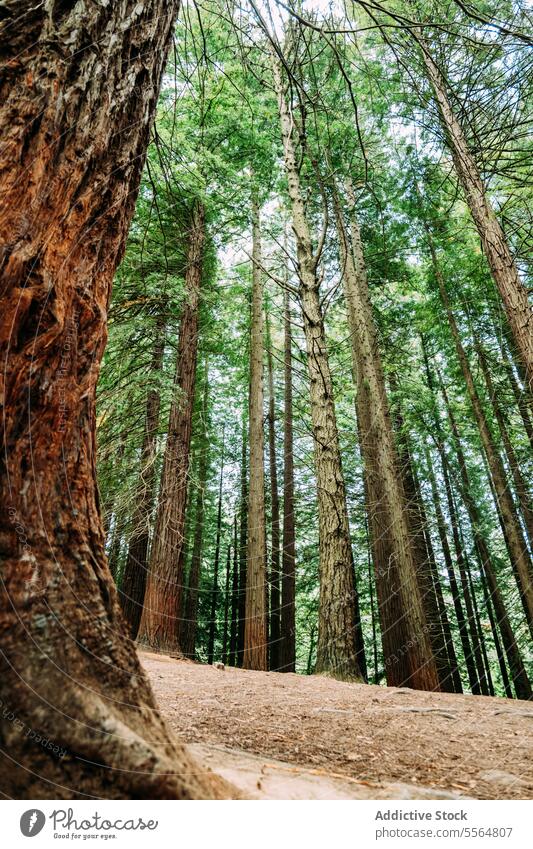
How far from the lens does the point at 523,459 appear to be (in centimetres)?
1020

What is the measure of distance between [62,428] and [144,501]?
6.70 metres

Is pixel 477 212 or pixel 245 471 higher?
pixel 245 471

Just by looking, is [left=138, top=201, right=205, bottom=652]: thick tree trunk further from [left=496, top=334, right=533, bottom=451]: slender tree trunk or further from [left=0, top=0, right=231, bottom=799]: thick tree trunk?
[left=496, top=334, right=533, bottom=451]: slender tree trunk

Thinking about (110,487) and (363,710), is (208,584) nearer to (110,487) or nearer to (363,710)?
(110,487)

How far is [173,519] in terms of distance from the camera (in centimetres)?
748

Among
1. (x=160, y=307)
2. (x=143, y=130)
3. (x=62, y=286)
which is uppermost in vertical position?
(x=160, y=307)

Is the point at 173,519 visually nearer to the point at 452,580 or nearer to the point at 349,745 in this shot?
the point at 349,745

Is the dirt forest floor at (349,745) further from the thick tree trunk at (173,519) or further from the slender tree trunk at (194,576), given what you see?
the slender tree trunk at (194,576)

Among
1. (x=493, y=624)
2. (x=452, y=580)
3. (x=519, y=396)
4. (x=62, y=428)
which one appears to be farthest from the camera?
(x=452, y=580)

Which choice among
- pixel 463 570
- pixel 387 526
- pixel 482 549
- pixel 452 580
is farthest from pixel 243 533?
pixel 387 526

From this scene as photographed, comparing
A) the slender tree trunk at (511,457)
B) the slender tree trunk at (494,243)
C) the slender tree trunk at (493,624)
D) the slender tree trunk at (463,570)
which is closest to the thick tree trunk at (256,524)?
the slender tree trunk at (494,243)

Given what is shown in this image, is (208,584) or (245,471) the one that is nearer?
(245,471)

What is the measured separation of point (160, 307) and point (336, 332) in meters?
6.94
